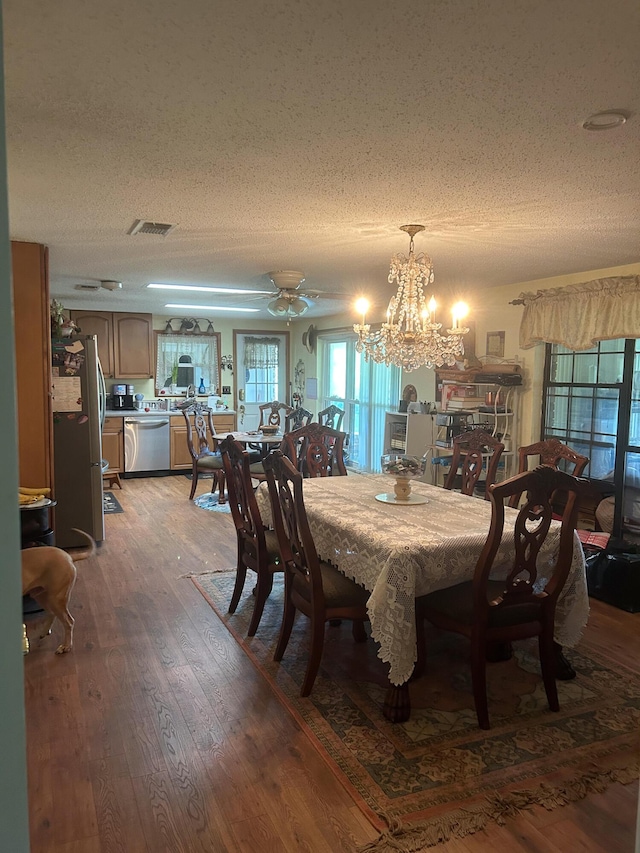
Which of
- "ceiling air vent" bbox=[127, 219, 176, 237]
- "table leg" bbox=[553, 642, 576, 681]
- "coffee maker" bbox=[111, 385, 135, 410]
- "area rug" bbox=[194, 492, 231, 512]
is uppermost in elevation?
"ceiling air vent" bbox=[127, 219, 176, 237]

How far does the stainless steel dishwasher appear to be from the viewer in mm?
7832

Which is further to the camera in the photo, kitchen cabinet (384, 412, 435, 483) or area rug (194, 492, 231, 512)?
area rug (194, 492, 231, 512)

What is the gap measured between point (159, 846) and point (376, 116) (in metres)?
2.34

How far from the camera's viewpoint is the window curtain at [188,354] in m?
8.57

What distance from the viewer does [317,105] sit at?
1.81 metres

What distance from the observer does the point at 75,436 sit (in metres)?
4.77

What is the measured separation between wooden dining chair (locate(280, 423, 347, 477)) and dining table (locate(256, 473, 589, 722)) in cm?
106

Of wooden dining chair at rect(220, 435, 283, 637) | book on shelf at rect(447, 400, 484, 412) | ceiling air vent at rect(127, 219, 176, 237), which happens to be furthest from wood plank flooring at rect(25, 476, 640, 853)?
ceiling air vent at rect(127, 219, 176, 237)

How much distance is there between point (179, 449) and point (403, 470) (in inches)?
214

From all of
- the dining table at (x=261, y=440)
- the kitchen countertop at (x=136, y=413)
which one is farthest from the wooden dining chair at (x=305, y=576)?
the kitchen countertop at (x=136, y=413)

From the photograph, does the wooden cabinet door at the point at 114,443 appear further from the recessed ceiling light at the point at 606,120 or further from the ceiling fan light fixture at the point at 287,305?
the recessed ceiling light at the point at 606,120

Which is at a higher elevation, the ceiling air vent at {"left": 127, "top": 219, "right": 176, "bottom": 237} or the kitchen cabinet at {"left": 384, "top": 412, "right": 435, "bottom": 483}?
the ceiling air vent at {"left": 127, "top": 219, "right": 176, "bottom": 237}

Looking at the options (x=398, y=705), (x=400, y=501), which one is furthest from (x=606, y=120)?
(x=398, y=705)

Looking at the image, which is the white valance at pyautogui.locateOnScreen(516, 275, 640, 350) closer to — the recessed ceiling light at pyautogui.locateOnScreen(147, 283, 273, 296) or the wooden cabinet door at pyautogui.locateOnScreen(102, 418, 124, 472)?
the recessed ceiling light at pyautogui.locateOnScreen(147, 283, 273, 296)
